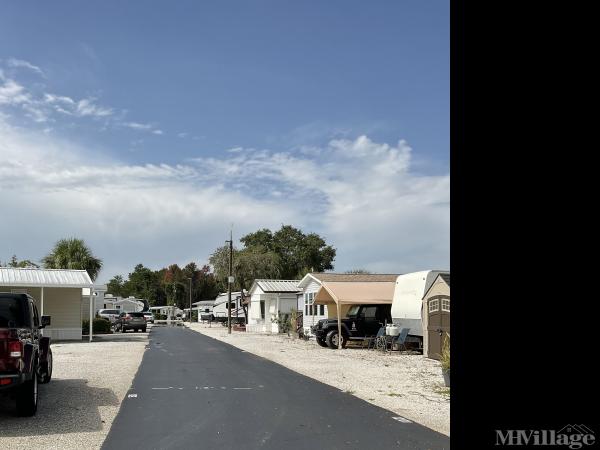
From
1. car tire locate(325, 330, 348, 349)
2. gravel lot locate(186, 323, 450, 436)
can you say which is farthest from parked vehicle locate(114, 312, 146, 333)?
car tire locate(325, 330, 348, 349)

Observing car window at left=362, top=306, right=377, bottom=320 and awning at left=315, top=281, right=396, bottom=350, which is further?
car window at left=362, top=306, right=377, bottom=320

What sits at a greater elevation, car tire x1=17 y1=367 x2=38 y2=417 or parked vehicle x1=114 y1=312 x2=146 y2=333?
car tire x1=17 y1=367 x2=38 y2=417

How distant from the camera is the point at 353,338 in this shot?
26.8 m

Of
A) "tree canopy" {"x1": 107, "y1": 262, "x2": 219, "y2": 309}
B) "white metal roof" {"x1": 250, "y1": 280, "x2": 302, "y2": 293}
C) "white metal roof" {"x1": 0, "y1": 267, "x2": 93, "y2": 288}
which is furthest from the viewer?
"tree canopy" {"x1": 107, "y1": 262, "x2": 219, "y2": 309}

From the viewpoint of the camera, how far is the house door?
19875 mm

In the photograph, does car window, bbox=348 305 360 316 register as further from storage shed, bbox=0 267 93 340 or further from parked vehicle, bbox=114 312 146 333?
parked vehicle, bbox=114 312 146 333

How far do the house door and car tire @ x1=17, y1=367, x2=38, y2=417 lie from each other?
1287cm

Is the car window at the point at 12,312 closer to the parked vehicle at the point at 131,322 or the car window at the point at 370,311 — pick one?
the car window at the point at 370,311

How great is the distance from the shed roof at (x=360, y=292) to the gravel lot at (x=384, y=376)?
215 centimetres

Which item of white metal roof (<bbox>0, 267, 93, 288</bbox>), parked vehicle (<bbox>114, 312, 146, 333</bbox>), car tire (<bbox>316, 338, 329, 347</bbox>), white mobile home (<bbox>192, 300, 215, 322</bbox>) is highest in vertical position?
white metal roof (<bbox>0, 267, 93, 288</bbox>)

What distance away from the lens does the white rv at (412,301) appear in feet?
75.0

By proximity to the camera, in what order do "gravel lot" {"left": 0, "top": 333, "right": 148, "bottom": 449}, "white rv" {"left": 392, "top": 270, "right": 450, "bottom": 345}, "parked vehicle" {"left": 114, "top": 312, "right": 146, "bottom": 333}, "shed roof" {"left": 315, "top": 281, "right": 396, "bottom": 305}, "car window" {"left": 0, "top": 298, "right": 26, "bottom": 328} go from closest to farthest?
"gravel lot" {"left": 0, "top": 333, "right": 148, "bottom": 449} < "car window" {"left": 0, "top": 298, "right": 26, "bottom": 328} < "white rv" {"left": 392, "top": 270, "right": 450, "bottom": 345} < "shed roof" {"left": 315, "top": 281, "right": 396, "bottom": 305} < "parked vehicle" {"left": 114, "top": 312, "right": 146, "bottom": 333}
